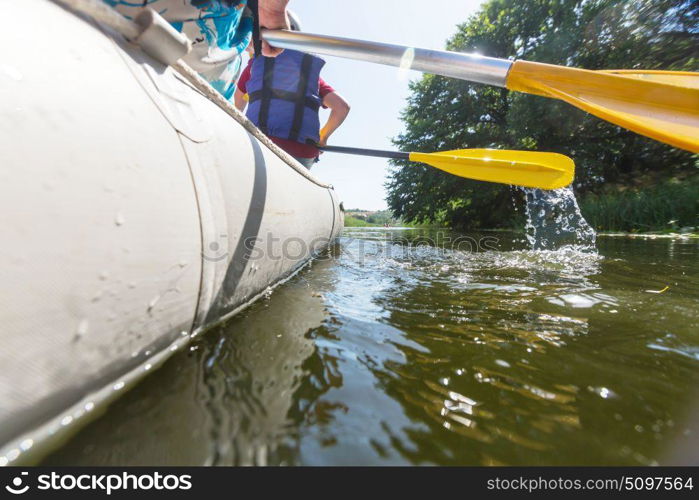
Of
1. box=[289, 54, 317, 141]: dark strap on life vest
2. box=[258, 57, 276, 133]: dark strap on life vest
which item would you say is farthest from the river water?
box=[258, 57, 276, 133]: dark strap on life vest

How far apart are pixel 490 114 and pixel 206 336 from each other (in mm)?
15380

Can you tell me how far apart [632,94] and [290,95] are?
2.53 m

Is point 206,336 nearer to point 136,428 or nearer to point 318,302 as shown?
point 136,428

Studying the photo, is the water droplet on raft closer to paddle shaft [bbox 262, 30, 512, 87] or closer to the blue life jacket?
paddle shaft [bbox 262, 30, 512, 87]

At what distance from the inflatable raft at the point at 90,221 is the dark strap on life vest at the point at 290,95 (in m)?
2.13

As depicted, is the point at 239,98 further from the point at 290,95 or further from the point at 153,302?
the point at 153,302

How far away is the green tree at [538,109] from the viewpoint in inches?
353

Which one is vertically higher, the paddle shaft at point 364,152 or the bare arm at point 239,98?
the bare arm at point 239,98

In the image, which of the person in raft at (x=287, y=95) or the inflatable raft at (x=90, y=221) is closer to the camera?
the inflatable raft at (x=90, y=221)

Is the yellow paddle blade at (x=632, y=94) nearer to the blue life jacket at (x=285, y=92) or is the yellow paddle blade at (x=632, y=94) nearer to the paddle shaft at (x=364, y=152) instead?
the paddle shaft at (x=364, y=152)

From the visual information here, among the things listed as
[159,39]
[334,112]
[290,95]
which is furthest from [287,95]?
[159,39]

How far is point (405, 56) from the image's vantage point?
1882 millimetres

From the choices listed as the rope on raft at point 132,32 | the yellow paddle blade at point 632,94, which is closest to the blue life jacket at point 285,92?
the rope on raft at point 132,32

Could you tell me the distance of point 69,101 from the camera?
522mm
